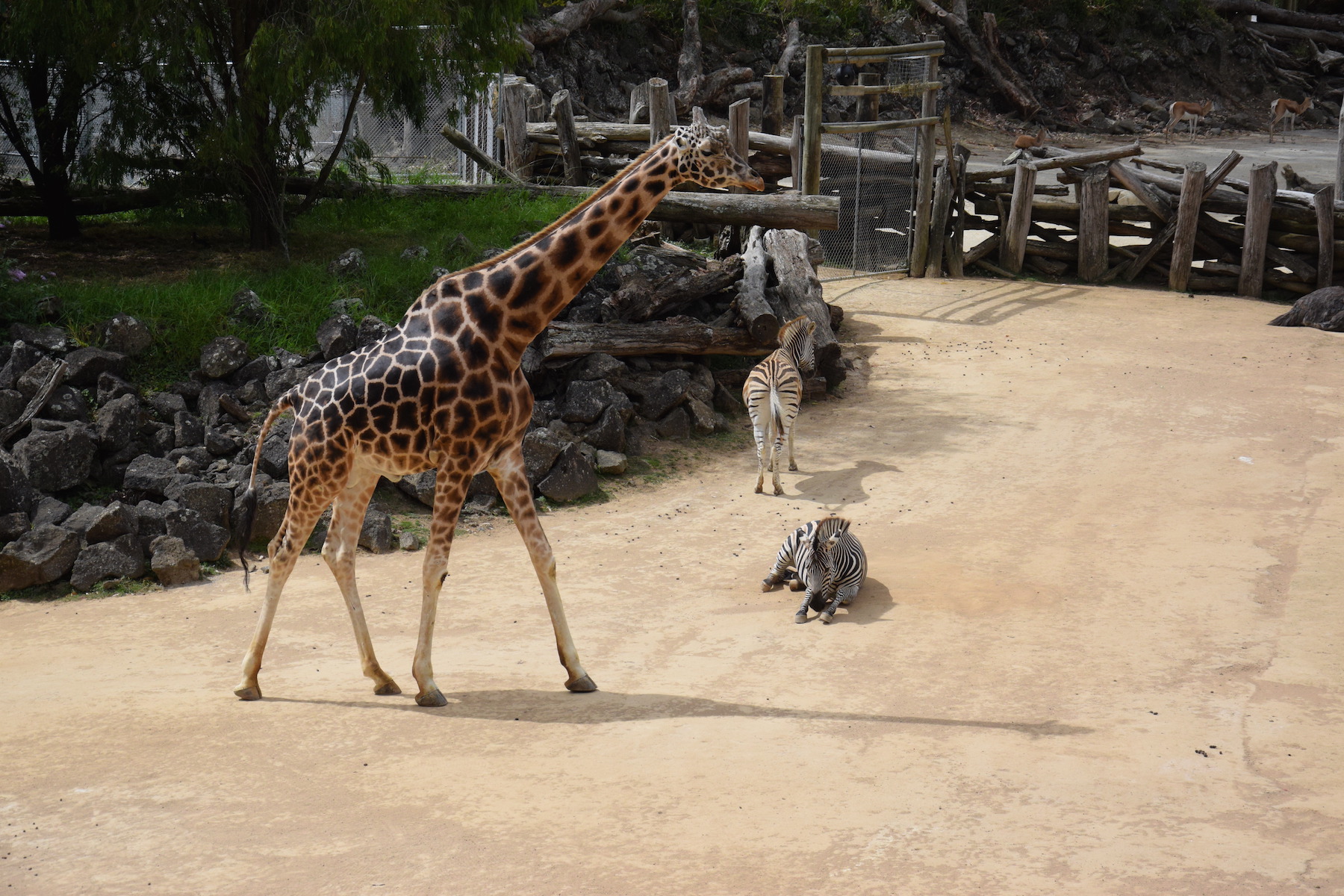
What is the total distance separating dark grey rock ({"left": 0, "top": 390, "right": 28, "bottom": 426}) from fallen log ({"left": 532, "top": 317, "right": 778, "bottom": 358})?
14.5ft

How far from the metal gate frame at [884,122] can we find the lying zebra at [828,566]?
21.7 feet

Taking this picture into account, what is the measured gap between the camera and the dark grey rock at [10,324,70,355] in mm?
10109

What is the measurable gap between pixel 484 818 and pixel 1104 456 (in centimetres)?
790

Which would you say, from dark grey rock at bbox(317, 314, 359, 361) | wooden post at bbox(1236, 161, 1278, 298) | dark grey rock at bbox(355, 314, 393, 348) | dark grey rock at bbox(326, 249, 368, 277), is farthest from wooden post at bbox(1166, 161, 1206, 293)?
dark grey rock at bbox(317, 314, 359, 361)

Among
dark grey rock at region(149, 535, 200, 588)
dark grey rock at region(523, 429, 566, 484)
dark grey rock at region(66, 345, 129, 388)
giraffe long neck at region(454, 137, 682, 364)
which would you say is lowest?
dark grey rock at region(149, 535, 200, 588)

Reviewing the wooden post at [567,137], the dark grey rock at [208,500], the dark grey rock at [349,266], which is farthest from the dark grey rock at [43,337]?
the wooden post at [567,137]

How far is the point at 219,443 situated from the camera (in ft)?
32.0

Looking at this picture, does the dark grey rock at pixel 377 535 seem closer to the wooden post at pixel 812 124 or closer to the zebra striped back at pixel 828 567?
the zebra striped back at pixel 828 567

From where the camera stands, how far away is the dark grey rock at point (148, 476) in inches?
365

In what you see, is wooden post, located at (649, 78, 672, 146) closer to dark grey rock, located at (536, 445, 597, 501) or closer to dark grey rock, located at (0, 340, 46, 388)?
dark grey rock, located at (536, 445, 597, 501)

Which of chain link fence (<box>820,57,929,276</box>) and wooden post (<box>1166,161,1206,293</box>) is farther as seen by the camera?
chain link fence (<box>820,57,929,276</box>)

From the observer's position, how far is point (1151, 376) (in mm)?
13211

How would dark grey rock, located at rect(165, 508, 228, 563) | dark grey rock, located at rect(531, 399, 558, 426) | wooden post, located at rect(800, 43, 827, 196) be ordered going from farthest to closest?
wooden post, located at rect(800, 43, 827, 196) → dark grey rock, located at rect(531, 399, 558, 426) → dark grey rock, located at rect(165, 508, 228, 563)

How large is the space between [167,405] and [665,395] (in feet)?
15.0
